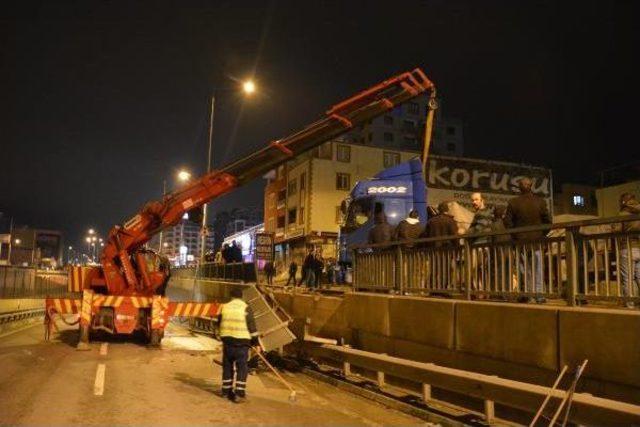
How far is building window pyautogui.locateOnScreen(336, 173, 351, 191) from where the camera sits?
49.2 metres

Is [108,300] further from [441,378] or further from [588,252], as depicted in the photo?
[588,252]

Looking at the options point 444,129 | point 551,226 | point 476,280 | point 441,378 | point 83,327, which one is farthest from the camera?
point 444,129

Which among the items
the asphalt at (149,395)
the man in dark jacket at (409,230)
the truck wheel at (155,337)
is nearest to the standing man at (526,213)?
the man in dark jacket at (409,230)

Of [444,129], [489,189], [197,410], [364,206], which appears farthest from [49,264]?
[197,410]

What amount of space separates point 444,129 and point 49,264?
64503 mm

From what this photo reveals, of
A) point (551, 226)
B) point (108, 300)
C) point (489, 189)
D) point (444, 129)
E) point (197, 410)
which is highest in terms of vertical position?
point (444, 129)

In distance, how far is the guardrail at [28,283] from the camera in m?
24.5

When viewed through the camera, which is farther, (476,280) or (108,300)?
(108,300)

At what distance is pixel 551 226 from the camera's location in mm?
6824

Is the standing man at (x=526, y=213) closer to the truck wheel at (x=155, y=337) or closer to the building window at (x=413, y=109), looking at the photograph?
the truck wheel at (x=155, y=337)

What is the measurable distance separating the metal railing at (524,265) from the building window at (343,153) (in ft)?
128

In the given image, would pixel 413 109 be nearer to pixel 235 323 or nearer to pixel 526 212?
pixel 526 212

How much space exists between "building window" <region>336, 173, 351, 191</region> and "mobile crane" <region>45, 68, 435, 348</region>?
3380 centimetres

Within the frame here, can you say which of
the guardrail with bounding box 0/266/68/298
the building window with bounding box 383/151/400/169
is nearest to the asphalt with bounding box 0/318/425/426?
the guardrail with bounding box 0/266/68/298
